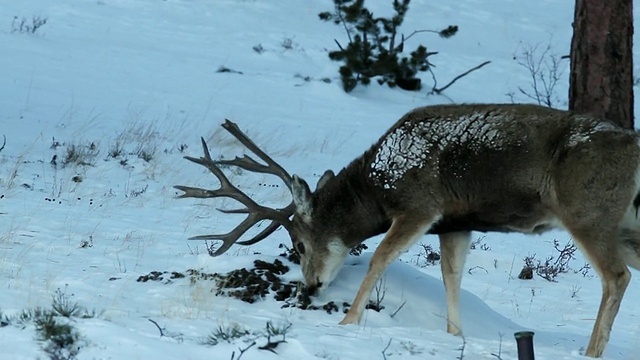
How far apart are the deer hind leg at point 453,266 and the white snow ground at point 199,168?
16 centimetres

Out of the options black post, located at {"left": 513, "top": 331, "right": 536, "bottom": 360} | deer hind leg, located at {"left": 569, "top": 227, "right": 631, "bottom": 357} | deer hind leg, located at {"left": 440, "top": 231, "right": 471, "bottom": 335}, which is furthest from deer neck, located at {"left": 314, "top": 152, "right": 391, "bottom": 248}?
black post, located at {"left": 513, "top": 331, "right": 536, "bottom": 360}

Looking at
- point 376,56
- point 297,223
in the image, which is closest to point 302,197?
point 297,223

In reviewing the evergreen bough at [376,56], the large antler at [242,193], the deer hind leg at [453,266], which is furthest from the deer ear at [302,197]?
the evergreen bough at [376,56]

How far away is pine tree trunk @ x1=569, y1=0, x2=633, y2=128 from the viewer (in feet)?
37.9

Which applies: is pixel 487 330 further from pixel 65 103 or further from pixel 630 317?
pixel 65 103

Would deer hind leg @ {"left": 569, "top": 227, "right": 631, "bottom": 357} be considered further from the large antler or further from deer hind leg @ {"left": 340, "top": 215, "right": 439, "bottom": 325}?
A: the large antler

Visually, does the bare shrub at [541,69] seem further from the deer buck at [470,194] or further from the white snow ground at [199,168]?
the deer buck at [470,194]

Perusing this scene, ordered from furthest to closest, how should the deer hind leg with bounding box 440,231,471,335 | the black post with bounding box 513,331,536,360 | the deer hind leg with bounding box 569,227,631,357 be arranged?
the deer hind leg with bounding box 440,231,471,335 → the deer hind leg with bounding box 569,227,631,357 → the black post with bounding box 513,331,536,360

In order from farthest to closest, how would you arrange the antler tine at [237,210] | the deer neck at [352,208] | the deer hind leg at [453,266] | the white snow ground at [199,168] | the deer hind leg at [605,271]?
the antler tine at [237,210] < the deer neck at [352,208] < the deer hind leg at [453,266] < the deer hind leg at [605,271] < the white snow ground at [199,168]

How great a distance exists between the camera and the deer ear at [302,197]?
27.7ft

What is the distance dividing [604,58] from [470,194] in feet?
13.9

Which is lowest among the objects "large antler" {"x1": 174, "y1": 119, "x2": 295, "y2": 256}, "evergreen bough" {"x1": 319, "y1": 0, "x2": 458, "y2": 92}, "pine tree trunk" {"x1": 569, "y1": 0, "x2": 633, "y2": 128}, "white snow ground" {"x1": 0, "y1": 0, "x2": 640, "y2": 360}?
"white snow ground" {"x1": 0, "y1": 0, "x2": 640, "y2": 360}

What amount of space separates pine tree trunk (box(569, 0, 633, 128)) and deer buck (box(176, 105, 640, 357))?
368cm

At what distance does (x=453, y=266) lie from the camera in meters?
8.44
